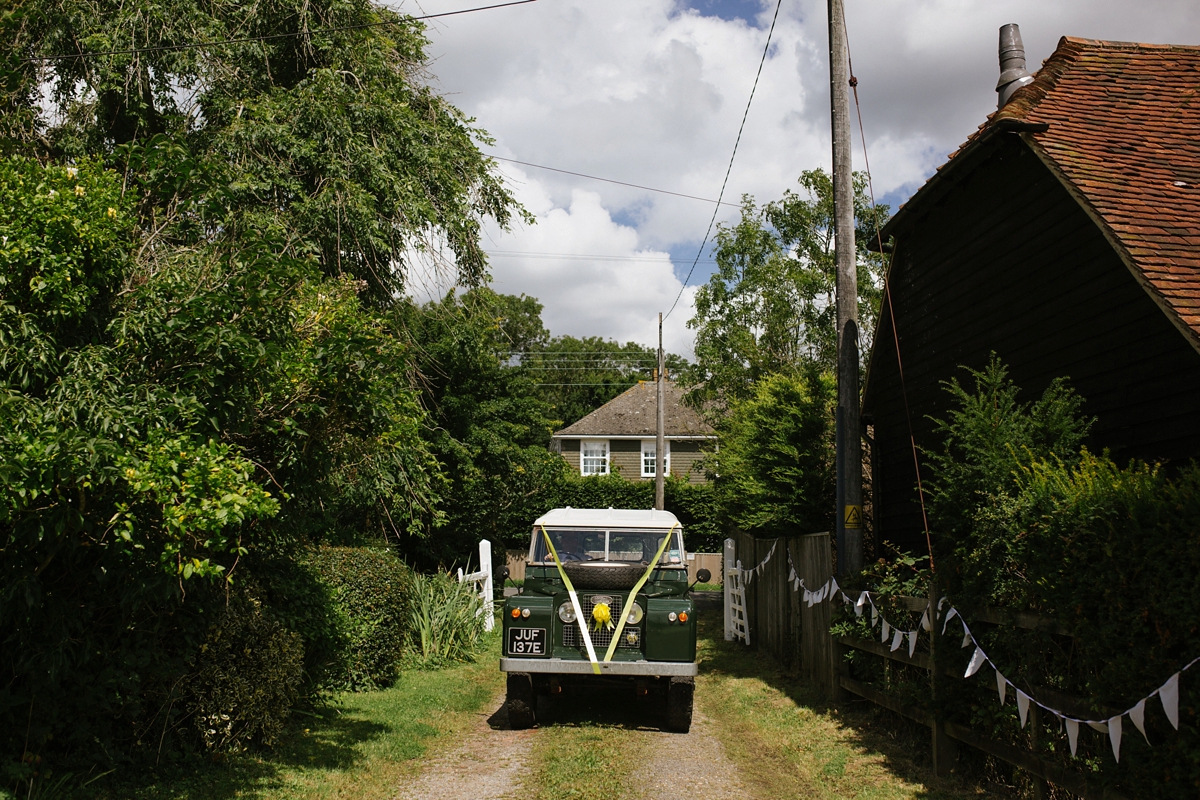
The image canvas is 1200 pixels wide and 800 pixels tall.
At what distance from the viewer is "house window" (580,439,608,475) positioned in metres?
42.6

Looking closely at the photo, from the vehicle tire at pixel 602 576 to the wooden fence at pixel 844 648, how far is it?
236cm

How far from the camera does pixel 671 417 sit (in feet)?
141

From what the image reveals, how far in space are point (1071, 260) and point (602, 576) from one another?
18.2ft

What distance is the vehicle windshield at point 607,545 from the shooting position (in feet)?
32.8

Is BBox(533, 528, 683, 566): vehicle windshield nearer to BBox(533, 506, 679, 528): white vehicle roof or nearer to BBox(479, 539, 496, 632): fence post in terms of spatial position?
BBox(533, 506, 679, 528): white vehicle roof

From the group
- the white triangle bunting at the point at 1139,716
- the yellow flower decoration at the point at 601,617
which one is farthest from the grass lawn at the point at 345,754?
the white triangle bunting at the point at 1139,716

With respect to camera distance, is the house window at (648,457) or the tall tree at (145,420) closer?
the tall tree at (145,420)

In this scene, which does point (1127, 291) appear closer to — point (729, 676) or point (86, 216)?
point (729, 676)

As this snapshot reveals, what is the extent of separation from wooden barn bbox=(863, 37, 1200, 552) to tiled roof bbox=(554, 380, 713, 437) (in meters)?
28.7

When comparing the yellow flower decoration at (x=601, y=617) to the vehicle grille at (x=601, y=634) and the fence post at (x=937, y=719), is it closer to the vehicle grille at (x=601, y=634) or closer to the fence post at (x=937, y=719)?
the vehicle grille at (x=601, y=634)

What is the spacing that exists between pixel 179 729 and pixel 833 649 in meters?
6.62

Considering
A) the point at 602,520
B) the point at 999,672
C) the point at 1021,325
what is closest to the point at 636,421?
the point at 602,520

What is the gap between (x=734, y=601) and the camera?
1670cm

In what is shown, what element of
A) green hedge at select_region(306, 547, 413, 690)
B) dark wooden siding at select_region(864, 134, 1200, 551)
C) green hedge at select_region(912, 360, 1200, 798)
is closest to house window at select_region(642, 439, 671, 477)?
dark wooden siding at select_region(864, 134, 1200, 551)
